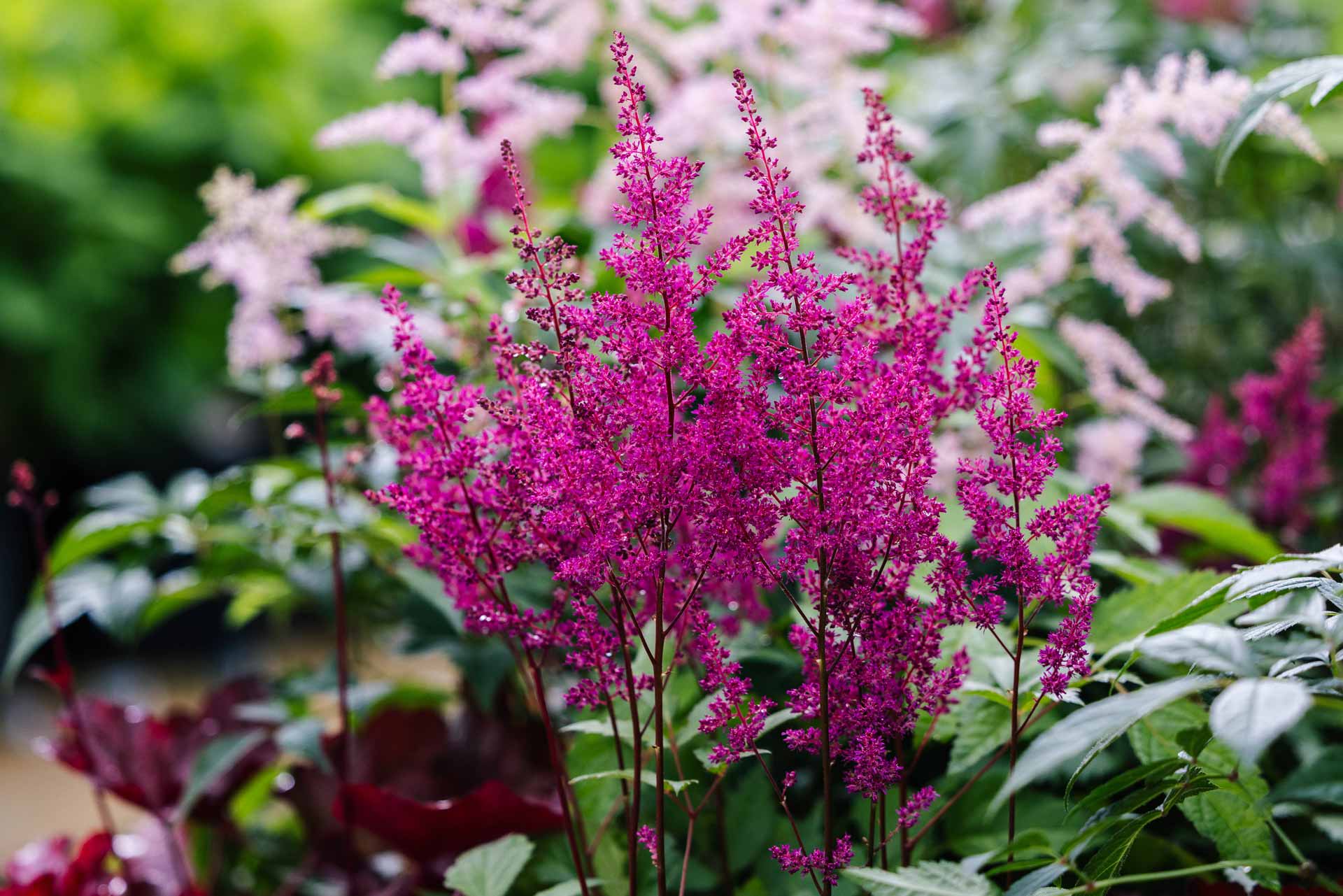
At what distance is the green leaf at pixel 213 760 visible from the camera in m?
0.82

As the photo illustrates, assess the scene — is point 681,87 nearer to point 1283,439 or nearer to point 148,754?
point 1283,439

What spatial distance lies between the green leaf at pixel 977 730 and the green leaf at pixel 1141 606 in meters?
0.09

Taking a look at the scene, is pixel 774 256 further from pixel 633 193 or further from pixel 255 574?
pixel 255 574

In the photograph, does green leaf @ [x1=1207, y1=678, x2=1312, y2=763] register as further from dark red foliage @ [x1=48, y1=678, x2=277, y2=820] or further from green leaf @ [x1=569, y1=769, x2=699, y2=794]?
dark red foliage @ [x1=48, y1=678, x2=277, y2=820]

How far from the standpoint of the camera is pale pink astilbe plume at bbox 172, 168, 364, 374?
1.00 m

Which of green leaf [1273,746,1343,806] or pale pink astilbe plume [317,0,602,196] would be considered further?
pale pink astilbe plume [317,0,602,196]

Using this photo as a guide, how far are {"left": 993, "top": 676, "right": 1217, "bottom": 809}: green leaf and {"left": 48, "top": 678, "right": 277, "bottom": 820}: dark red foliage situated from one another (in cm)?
72

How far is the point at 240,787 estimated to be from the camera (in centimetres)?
94

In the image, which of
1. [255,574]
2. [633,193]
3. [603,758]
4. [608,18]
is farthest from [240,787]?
[608,18]

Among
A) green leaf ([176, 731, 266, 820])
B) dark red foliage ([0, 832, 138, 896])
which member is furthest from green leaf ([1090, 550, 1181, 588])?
dark red foliage ([0, 832, 138, 896])

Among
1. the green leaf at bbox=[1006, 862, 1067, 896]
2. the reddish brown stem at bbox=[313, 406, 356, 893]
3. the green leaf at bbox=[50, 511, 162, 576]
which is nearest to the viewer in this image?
the green leaf at bbox=[1006, 862, 1067, 896]

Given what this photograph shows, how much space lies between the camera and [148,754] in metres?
0.88

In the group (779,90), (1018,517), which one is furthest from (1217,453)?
(1018,517)

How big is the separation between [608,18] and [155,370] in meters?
4.30
